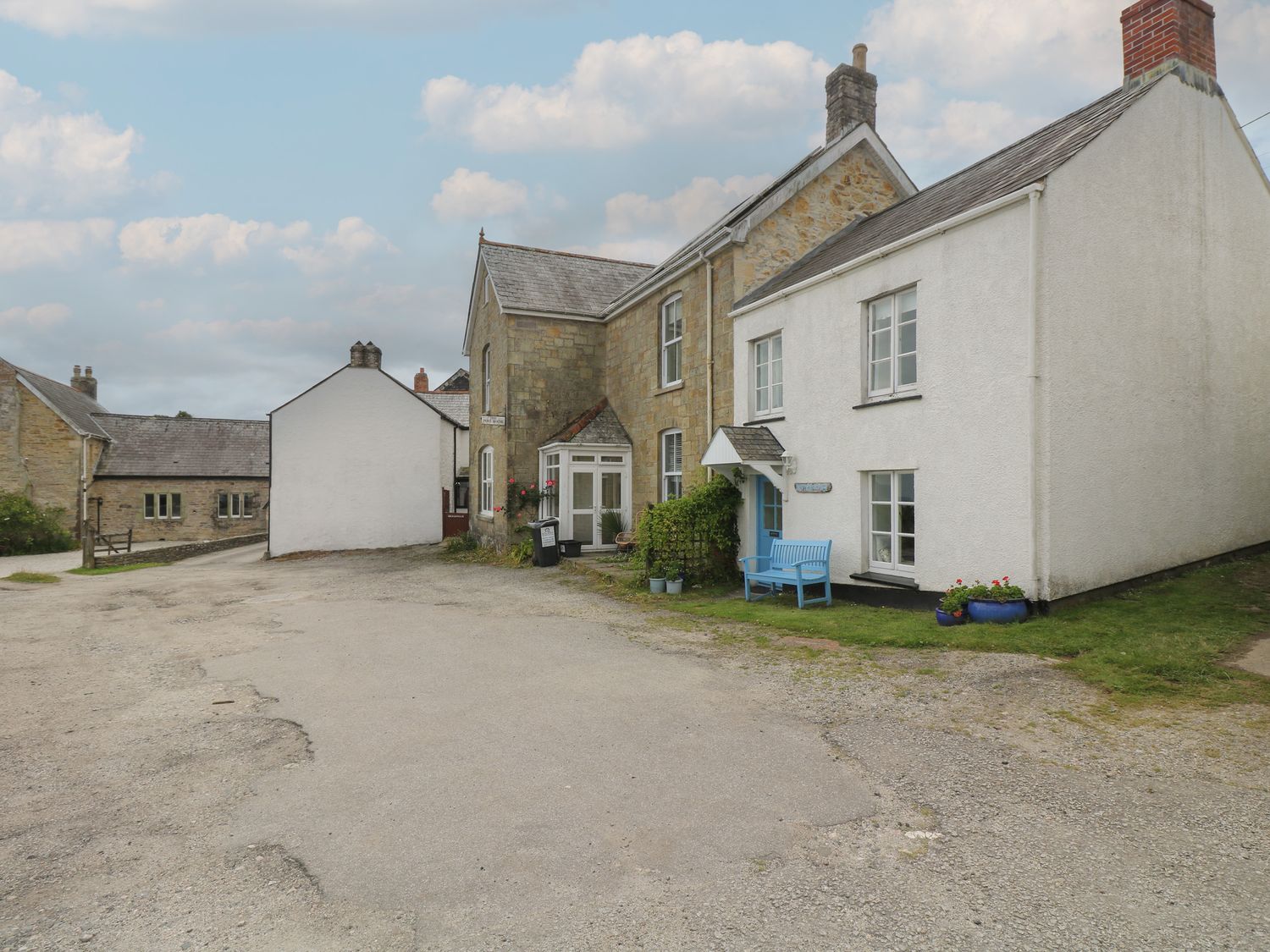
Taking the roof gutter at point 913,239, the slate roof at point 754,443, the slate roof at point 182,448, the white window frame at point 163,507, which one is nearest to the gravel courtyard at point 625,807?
the slate roof at point 754,443

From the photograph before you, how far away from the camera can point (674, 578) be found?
13.2 meters

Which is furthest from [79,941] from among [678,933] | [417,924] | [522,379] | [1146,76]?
[522,379]

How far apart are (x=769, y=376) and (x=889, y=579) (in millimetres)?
4776

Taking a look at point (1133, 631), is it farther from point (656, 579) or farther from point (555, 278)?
point (555, 278)

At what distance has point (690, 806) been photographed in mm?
4293

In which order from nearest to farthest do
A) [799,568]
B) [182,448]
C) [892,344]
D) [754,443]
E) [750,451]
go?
[892,344] < [799,568] < [750,451] < [754,443] < [182,448]

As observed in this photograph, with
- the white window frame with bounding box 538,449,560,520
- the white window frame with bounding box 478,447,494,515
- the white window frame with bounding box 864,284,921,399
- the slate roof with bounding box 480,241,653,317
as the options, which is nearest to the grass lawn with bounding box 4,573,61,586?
the white window frame with bounding box 478,447,494,515

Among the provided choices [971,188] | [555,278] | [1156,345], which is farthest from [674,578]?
[555,278]

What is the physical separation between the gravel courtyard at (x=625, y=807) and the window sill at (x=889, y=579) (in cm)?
282

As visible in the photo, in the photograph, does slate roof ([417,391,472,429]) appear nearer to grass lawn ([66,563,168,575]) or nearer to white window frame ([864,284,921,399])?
grass lawn ([66,563,168,575])

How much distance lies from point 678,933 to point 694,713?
3.05 metres

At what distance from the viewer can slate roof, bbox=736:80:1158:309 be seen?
31.7 ft

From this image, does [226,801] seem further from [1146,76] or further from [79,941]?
[1146,76]

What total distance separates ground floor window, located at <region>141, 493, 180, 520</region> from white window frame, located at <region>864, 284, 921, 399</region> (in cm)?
3777
